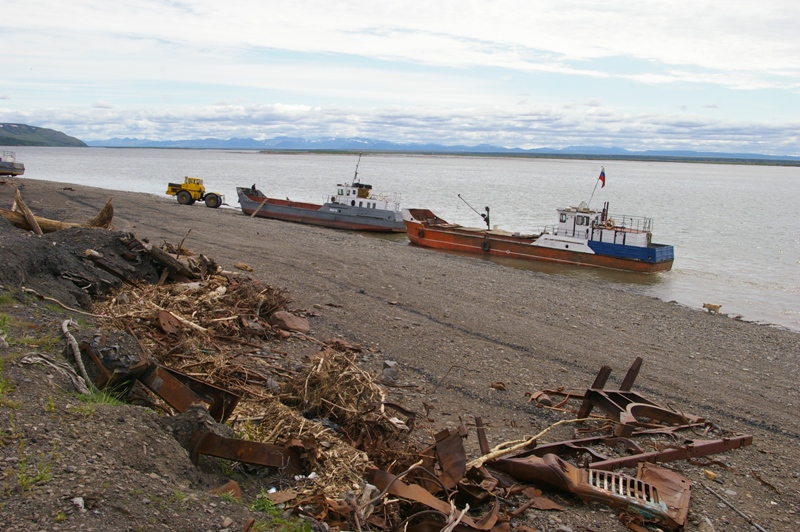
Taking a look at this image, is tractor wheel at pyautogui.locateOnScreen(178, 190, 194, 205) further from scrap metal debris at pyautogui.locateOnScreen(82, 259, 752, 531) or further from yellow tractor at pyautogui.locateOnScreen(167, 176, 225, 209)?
scrap metal debris at pyautogui.locateOnScreen(82, 259, 752, 531)

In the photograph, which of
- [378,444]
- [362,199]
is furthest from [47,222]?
[362,199]

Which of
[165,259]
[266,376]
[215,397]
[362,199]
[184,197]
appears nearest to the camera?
[215,397]

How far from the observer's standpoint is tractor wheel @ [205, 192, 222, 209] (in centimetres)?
3694

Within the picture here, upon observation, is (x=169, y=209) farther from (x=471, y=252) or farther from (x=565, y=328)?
(x=565, y=328)

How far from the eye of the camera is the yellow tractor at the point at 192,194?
36469mm

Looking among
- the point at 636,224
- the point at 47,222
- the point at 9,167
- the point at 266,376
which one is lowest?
the point at 266,376

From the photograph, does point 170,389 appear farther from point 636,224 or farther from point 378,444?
point 636,224

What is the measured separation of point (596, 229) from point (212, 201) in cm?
2222

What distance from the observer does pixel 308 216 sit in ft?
117

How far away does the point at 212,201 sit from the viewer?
37000 millimetres

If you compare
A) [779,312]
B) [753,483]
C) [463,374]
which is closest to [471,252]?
[779,312]

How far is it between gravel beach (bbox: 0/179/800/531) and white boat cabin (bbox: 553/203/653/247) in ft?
22.1

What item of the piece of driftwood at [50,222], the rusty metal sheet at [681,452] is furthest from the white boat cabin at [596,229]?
the piece of driftwood at [50,222]

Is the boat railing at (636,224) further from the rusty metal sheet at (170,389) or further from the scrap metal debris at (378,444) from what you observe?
the rusty metal sheet at (170,389)
